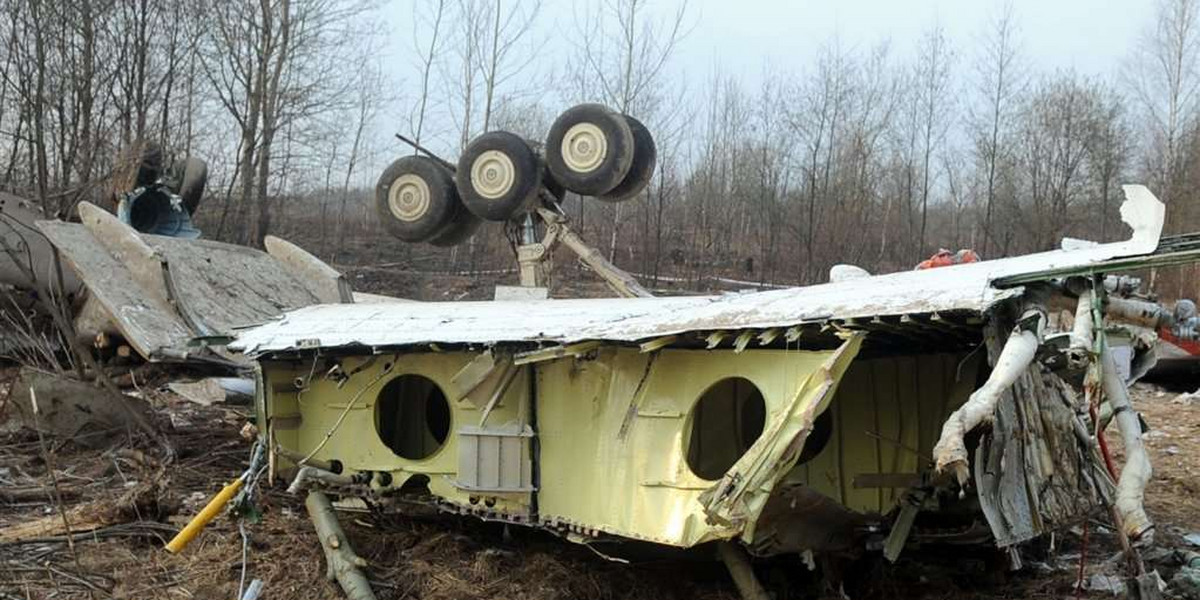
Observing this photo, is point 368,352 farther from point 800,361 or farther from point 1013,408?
point 1013,408

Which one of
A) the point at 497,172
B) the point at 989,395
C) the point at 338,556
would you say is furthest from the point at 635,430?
the point at 497,172

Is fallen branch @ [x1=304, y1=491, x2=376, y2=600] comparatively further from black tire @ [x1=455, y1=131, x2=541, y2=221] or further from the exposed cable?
black tire @ [x1=455, y1=131, x2=541, y2=221]

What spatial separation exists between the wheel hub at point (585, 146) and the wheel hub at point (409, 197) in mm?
1661

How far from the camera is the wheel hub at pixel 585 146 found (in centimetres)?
1077

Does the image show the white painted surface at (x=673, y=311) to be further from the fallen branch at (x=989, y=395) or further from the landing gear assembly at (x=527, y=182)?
the landing gear assembly at (x=527, y=182)

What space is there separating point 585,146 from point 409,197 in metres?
2.08

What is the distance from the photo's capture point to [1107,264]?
5.04 metres

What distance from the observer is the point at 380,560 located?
7.67 meters

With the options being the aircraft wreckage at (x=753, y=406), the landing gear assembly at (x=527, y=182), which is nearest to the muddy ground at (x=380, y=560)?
the aircraft wreckage at (x=753, y=406)

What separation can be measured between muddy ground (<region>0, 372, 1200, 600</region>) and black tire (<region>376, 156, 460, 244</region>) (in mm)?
3397

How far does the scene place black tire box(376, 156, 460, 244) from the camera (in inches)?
437

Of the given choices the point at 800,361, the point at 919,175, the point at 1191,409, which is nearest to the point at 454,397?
the point at 800,361

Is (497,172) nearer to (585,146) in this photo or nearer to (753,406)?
(585,146)

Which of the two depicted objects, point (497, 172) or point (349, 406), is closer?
point (349, 406)
